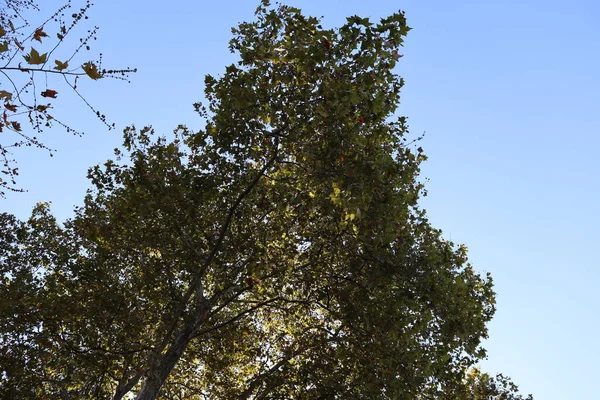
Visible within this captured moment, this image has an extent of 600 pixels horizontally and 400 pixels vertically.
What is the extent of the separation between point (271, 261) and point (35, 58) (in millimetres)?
10222

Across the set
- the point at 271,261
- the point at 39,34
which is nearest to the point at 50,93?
the point at 39,34

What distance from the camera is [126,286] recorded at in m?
15.2

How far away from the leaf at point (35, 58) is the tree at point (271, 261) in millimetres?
6918

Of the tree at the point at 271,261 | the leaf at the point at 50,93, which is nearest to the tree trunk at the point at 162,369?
the tree at the point at 271,261

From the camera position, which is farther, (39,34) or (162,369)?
(162,369)

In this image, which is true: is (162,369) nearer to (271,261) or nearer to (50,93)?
(271,261)

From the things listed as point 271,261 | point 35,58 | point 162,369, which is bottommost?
point 35,58

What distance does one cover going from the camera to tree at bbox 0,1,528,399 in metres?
10.9

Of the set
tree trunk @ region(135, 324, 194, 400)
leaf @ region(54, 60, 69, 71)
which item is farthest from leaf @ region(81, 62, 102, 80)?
tree trunk @ region(135, 324, 194, 400)

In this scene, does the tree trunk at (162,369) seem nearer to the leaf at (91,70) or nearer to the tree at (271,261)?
the tree at (271,261)

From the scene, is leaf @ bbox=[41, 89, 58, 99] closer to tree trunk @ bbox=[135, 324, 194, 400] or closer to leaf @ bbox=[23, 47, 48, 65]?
leaf @ bbox=[23, 47, 48, 65]

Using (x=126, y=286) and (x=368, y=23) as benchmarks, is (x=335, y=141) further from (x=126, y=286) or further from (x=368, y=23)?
(x=126, y=286)

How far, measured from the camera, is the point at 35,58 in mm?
3742

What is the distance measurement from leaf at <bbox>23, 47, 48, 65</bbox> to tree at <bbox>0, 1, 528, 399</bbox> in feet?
22.7
